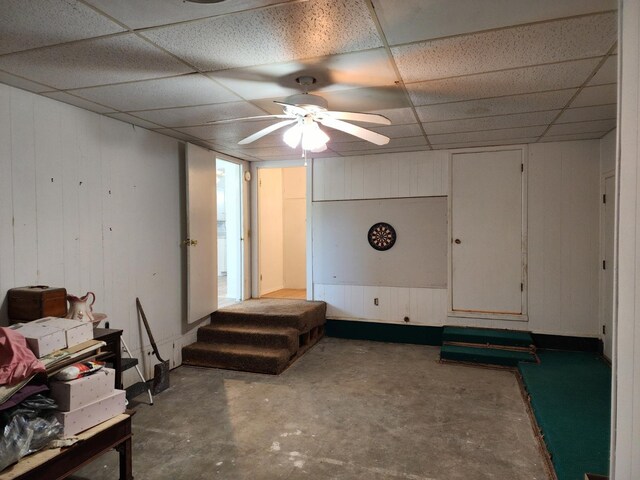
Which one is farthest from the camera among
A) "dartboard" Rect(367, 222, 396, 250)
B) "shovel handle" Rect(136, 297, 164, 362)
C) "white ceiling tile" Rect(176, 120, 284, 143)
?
"dartboard" Rect(367, 222, 396, 250)

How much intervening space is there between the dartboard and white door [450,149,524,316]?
0.79 meters

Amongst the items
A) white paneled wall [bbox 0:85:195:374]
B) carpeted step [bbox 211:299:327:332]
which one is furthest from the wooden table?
carpeted step [bbox 211:299:327:332]

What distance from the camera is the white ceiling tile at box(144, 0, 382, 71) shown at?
177 cm

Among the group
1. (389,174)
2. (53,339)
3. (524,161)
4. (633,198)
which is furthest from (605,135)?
(53,339)

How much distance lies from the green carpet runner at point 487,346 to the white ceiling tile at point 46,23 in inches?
171

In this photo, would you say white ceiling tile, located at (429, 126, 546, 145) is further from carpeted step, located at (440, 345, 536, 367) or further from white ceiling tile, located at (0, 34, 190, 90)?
white ceiling tile, located at (0, 34, 190, 90)

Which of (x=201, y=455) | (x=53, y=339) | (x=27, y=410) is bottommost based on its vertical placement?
(x=201, y=455)

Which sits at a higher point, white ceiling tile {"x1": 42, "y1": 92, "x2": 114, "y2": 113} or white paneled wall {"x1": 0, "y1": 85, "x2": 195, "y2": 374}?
white ceiling tile {"x1": 42, "y1": 92, "x2": 114, "y2": 113}

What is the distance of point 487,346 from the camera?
459 cm

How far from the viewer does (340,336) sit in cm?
554

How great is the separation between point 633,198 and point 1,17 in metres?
2.68

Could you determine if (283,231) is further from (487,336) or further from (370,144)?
(487,336)

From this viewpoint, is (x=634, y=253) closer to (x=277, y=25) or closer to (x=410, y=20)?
(x=410, y=20)

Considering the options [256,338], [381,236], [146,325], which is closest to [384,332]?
[381,236]
